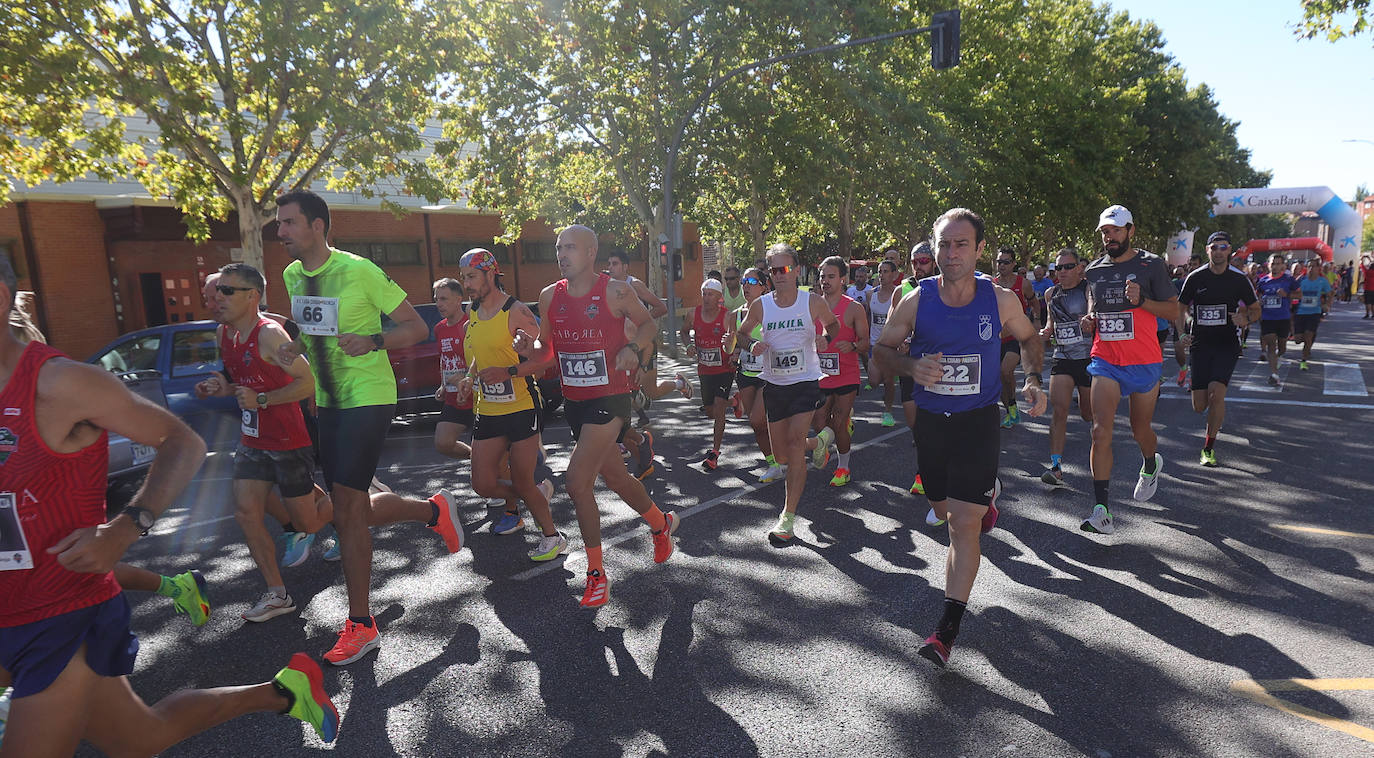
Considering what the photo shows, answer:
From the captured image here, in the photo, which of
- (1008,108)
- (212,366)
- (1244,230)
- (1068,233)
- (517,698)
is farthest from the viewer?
(1244,230)

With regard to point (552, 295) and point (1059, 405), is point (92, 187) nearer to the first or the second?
point (552, 295)

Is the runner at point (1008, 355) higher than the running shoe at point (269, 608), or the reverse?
the runner at point (1008, 355)

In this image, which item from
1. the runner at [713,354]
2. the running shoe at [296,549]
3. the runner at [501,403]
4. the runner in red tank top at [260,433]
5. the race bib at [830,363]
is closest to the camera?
the runner in red tank top at [260,433]

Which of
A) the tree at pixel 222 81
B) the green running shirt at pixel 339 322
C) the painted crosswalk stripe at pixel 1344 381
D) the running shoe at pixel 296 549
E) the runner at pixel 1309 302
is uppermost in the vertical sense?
the tree at pixel 222 81

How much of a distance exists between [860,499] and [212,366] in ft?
22.1

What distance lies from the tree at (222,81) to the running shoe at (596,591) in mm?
9421

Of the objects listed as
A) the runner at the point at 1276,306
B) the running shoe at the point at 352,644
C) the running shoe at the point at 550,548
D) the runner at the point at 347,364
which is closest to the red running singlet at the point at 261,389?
the runner at the point at 347,364

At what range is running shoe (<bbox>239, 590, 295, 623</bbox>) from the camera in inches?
171

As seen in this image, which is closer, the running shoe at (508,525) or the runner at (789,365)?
the runner at (789,365)

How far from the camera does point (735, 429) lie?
10.3 metres

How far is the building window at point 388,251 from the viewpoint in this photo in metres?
23.3

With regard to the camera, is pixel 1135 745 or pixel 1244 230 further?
pixel 1244 230

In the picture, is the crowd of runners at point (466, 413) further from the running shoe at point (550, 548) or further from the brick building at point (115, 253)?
the brick building at point (115, 253)

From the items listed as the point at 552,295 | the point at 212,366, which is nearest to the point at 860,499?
the point at 552,295
